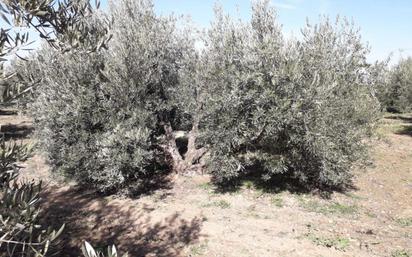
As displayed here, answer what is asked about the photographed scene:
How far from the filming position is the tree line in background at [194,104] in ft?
36.5

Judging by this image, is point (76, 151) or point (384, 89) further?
point (384, 89)

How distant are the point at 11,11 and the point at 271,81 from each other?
8.35 meters

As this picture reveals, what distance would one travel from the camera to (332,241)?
9039 millimetres

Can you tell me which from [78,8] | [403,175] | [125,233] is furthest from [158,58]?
[403,175]

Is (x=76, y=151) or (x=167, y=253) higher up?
(x=76, y=151)

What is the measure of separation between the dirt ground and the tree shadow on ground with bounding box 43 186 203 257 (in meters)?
0.02

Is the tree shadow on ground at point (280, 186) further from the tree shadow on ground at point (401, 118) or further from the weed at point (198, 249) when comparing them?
the tree shadow on ground at point (401, 118)

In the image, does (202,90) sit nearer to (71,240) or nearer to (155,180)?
(155,180)

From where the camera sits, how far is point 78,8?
4.09 meters

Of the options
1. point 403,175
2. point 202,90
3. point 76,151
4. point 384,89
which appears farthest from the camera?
point 384,89

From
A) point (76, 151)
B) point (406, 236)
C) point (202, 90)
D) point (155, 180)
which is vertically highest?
point (202, 90)

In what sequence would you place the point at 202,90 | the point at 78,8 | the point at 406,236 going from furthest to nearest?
the point at 202,90, the point at 406,236, the point at 78,8

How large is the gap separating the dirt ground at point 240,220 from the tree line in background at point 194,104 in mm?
750

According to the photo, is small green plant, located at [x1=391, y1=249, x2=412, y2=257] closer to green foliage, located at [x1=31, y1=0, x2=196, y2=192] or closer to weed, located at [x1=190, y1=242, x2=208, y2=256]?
weed, located at [x1=190, y1=242, x2=208, y2=256]
